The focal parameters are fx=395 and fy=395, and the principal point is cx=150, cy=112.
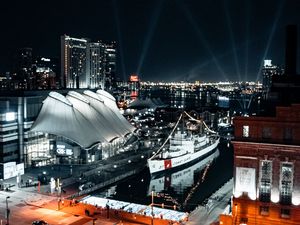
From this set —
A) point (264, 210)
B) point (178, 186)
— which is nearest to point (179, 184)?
point (178, 186)

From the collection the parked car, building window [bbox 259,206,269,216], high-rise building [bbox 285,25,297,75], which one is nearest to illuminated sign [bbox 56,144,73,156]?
the parked car

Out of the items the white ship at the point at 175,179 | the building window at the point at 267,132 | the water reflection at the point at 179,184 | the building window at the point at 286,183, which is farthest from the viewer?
the white ship at the point at 175,179

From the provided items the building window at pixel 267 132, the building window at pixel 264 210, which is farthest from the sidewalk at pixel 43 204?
the building window at pixel 267 132

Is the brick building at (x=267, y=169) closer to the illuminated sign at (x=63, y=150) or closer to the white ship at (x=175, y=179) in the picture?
the white ship at (x=175, y=179)

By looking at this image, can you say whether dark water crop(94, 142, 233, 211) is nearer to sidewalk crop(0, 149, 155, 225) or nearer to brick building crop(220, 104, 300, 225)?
sidewalk crop(0, 149, 155, 225)

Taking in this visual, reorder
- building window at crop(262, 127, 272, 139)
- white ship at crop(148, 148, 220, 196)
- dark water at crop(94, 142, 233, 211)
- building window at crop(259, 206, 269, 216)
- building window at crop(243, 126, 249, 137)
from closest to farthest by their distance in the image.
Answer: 1. building window at crop(262, 127, 272, 139)
2. building window at crop(259, 206, 269, 216)
3. building window at crop(243, 126, 249, 137)
4. dark water at crop(94, 142, 233, 211)
5. white ship at crop(148, 148, 220, 196)

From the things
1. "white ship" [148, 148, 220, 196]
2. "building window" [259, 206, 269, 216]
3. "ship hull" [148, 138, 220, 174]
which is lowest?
"white ship" [148, 148, 220, 196]

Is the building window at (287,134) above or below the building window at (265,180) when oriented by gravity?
above

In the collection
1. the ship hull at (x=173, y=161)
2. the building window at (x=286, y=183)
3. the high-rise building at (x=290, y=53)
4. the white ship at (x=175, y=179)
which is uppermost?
the high-rise building at (x=290, y=53)
